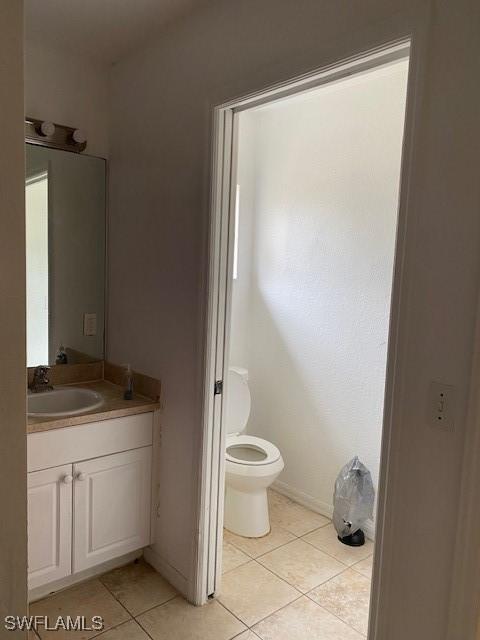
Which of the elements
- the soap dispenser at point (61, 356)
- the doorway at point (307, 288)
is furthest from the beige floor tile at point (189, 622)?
the soap dispenser at point (61, 356)

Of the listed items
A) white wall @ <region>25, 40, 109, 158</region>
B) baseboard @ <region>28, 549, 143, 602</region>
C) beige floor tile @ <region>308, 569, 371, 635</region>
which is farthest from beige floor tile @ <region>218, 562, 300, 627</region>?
white wall @ <region>25, 40, 109, 158</region>

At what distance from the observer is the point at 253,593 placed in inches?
84.1

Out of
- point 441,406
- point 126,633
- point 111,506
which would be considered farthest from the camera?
point 111,506

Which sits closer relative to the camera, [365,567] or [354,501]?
[365,567]

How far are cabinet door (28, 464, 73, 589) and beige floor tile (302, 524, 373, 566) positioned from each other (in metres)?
1.29

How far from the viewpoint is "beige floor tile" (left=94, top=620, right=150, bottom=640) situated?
1.83m

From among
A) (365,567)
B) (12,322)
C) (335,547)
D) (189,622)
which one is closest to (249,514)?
(335,547)

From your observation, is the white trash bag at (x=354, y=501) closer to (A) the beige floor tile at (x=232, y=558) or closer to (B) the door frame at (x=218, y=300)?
(A) the beige floor tile at (x=232, y=558)

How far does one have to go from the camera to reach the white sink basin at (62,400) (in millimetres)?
2211

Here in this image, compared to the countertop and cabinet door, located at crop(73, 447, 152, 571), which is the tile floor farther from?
the countertop

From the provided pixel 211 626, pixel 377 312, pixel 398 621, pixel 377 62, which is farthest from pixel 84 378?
pixel 377 62

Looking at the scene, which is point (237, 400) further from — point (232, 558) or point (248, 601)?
point (248, 601)

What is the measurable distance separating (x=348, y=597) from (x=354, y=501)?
0.52m

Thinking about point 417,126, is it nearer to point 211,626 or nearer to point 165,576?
Answer: point 211,626
